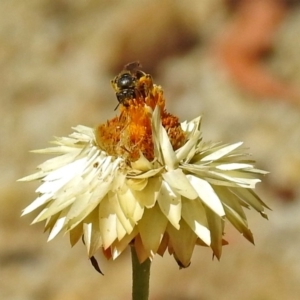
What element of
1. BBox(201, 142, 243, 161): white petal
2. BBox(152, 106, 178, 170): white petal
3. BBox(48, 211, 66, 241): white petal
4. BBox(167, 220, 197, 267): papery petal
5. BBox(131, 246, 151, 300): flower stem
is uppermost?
BBox(152, 106, 178, 170): white petal

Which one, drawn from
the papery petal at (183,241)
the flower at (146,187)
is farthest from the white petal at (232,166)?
the papery petal at (183,241)

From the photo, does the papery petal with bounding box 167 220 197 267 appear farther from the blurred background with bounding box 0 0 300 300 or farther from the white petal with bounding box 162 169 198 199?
the blurred background with bounding box 0 0 300 300

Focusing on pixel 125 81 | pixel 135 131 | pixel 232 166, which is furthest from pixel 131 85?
pixel 232 166

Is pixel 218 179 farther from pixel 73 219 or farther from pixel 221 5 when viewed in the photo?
pixel 221 5

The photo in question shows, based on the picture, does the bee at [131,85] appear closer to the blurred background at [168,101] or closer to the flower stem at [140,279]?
the flower stem at [140,279]

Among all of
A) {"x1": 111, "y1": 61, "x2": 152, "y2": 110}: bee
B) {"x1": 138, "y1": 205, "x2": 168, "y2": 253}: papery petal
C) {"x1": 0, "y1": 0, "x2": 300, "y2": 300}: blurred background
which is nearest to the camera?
{"x1": 138, "y1": 205, "x2": 168, "y2": 253}: papery petal

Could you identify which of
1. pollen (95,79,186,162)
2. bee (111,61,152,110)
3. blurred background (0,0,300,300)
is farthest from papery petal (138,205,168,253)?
blurred background (0,0,300,300)

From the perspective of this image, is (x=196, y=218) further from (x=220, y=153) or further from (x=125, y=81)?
(x=125, y=81)
